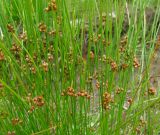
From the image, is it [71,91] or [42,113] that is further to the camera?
[42,113]

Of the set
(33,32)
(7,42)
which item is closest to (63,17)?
(33,32)

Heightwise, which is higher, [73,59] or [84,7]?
[84,7]

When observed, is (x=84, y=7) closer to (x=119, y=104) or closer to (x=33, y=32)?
(x=33, y=32)

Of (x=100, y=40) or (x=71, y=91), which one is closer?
(x=71, y=91)

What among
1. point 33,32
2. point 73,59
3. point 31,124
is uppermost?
point 33,32

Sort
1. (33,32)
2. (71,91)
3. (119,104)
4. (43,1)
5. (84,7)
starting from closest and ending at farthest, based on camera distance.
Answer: (71,91)
(33,32)
(119,104)
(84,7)
(43,1)

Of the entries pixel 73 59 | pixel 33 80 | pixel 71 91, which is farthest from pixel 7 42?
pixel 71 91

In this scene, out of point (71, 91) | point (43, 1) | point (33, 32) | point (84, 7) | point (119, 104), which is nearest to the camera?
point (71, 91)

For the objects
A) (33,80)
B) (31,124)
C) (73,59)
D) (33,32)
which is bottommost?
(31,124)

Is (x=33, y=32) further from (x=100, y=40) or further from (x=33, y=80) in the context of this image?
(x=100, y=40)
